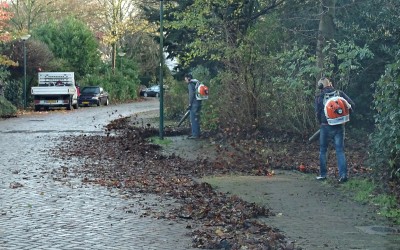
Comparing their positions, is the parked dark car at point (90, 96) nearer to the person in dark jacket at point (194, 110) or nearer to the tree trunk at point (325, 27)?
the person in dark jacket at point (194, 110)

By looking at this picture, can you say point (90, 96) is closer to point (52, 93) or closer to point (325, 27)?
point (52, 93)

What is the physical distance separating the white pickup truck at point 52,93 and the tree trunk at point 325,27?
83.6 ft

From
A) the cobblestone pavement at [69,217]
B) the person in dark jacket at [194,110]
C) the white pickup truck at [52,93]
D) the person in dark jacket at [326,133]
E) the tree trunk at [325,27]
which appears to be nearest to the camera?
the cobblestone pavement at [69,217]

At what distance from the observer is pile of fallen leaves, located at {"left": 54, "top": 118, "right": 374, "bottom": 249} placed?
869 cm

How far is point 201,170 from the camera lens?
14.8m

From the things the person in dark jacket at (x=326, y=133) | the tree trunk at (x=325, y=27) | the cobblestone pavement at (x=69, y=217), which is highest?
the tree trunk at (x=325, y=27)

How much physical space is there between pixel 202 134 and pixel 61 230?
1273 cm

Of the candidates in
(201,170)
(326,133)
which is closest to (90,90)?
(201,170)

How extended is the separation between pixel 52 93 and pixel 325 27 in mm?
25736

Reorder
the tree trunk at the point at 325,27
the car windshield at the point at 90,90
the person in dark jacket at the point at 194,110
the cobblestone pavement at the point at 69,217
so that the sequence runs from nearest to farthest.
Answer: the cobblestone pavement at the point at 69,217 < the tree trunk at the point at 325,27 < the person in dark jacket at the point at 194,110 < the car windshield at the point at 90,90

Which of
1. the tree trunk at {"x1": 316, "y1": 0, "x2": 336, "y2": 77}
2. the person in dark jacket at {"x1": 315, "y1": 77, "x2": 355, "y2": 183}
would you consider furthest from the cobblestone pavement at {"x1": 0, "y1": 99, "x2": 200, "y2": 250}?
the tree trunk at {"x1": 316, "y1": 0, "x2": 336, "y2": 77}

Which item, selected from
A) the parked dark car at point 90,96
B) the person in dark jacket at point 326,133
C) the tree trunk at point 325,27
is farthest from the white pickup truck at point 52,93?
the person in dark jacket at point 326,133

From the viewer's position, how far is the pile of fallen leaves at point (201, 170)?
8688mm

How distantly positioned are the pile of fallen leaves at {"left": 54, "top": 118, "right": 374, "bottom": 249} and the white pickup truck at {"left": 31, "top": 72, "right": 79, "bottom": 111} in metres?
19.4
